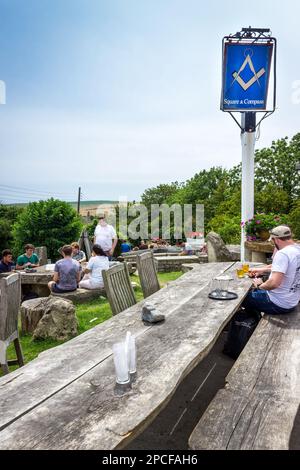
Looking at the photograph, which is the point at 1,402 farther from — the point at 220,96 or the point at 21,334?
the point at 220,96

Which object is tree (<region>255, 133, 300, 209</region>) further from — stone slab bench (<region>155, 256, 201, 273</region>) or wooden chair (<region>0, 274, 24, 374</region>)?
wooden chair (<region>0, 274, 24, 374</region>)

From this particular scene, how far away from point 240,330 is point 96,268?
318 centimetres

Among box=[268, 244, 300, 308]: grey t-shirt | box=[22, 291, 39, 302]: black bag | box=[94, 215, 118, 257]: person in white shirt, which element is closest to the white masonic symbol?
box=[94, 215, 118, 257]: person in white shirt

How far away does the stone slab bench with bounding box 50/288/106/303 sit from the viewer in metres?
5.79

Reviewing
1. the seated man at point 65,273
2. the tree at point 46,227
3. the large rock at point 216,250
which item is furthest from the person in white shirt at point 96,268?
the tree at point 46,227

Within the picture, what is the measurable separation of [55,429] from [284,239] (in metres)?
2.59

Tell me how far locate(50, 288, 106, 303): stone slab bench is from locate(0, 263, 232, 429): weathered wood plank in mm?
3108

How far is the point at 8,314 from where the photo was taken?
3.16 metres

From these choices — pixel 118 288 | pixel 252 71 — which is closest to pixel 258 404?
pixel 118 288

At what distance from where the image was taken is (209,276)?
14.0 feet

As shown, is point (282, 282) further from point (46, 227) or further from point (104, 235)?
point (46, 227)

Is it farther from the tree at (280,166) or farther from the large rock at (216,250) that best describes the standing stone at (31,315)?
the tree at (280,166)

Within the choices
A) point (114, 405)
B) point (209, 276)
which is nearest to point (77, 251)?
point (209, 276)

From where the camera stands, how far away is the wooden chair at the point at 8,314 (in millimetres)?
3045
